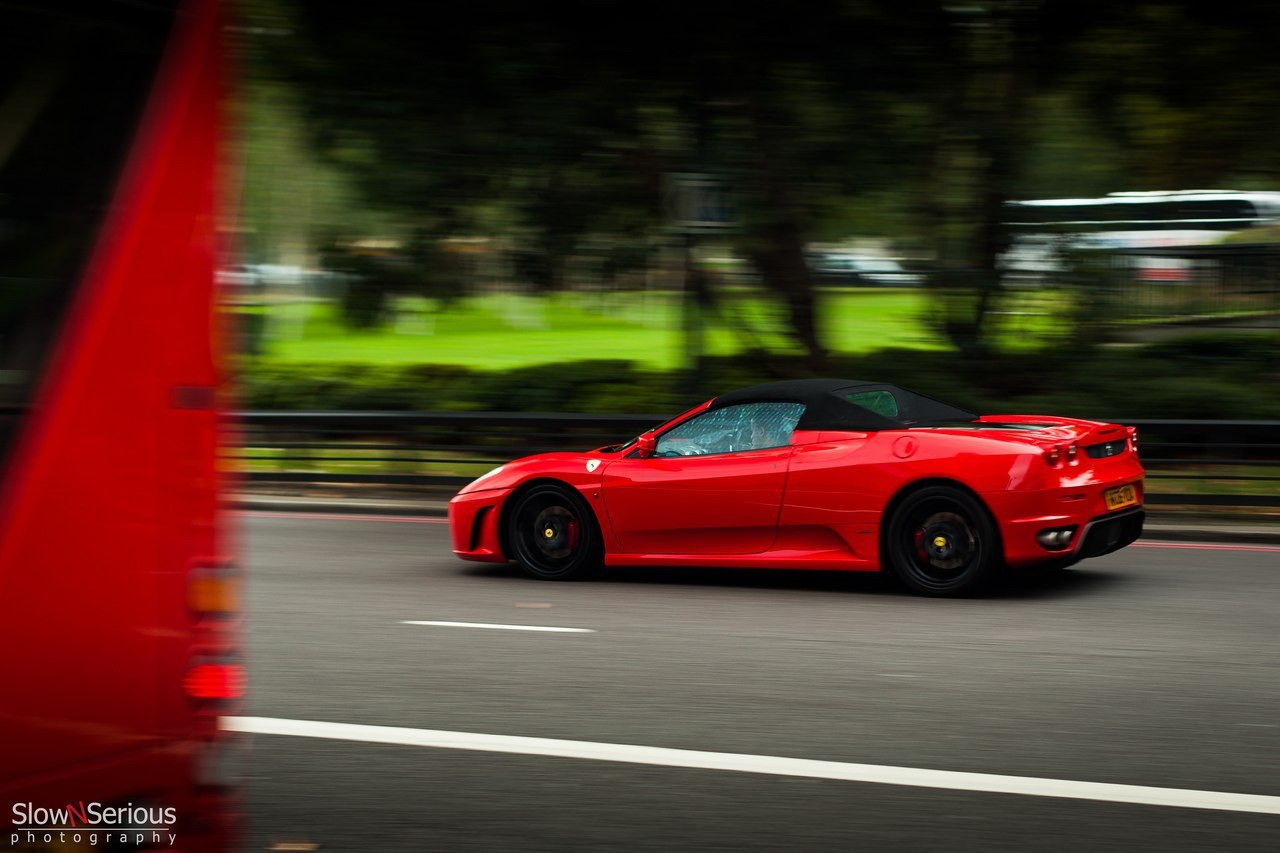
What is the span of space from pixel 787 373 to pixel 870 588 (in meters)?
7.71

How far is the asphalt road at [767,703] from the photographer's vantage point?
4438 millimetres

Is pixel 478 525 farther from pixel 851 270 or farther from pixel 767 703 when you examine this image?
pixel 851 270

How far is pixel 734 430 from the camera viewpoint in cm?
899

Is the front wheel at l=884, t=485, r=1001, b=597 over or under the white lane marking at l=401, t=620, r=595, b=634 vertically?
over

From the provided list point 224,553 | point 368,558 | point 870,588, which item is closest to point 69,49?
point 224,553

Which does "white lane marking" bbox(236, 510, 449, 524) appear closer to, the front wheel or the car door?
the car door

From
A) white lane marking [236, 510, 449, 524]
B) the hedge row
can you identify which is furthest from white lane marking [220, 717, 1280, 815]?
the hedge row

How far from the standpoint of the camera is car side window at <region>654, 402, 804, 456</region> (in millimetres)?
8844

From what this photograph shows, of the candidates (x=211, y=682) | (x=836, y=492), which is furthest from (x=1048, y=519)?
(x=211, y=682)

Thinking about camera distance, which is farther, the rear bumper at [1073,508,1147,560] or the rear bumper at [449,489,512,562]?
the rear bumper at [449,489,512,562]

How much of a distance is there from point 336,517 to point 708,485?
20.4 ft

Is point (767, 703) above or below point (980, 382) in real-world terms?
below

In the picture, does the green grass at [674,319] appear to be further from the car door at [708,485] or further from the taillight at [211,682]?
the taillight at [211,682]

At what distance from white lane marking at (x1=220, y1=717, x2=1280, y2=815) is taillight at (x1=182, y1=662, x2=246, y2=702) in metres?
1.14
